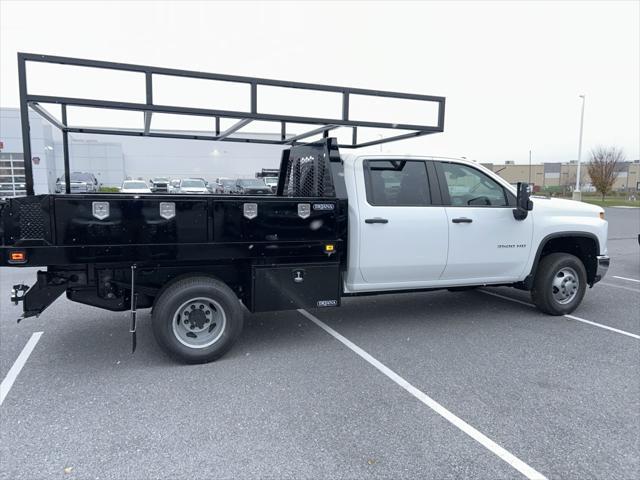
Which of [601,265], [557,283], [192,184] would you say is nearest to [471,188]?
[557,283]

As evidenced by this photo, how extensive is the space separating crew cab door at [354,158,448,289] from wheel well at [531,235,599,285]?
6.02ft

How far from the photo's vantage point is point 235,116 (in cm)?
448

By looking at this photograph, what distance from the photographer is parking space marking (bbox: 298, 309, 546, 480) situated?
9.89 ft

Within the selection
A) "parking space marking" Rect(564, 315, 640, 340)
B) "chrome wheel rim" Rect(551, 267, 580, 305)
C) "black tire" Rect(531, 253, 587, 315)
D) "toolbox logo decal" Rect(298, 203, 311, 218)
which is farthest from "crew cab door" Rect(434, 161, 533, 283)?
"toolbox logo decal" Rect(298, 203, 311, 218)

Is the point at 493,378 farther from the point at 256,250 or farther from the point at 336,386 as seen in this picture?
the point at 256,250

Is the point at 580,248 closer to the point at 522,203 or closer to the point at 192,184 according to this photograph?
the point at 522,203

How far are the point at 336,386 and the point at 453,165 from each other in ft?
10.1

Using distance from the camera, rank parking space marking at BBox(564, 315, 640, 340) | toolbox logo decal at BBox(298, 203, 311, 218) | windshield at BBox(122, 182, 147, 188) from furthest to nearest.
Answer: windshield at BBox(122, 182, 147, 188) < parking space marking at BBox(564, 315, 640, 340) < toolbox logo decal at BBox(298, 203, 311, 218)

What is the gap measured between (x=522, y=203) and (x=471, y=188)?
632 mm

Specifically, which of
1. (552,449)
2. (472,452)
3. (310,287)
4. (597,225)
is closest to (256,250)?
(310,287)

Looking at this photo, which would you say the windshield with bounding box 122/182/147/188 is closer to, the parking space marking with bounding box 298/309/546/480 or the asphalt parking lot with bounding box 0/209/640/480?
the asphalt parking lot with bounding box 0/209/640/480

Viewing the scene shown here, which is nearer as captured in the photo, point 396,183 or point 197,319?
point 197,319

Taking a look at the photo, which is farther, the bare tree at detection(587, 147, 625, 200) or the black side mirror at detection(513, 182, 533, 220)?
the bare tree at detection(587, 147, 625, 200)

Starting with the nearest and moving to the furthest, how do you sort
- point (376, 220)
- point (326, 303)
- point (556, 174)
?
point (326, 303) < point (376, 220) < point (556, 174)
